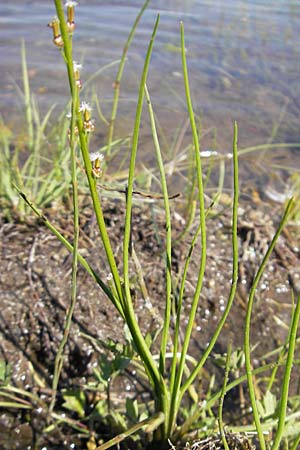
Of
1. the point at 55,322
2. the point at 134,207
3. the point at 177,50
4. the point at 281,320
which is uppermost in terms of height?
the point at 177,50

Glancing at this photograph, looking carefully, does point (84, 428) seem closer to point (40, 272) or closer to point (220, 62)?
point (40, 272)

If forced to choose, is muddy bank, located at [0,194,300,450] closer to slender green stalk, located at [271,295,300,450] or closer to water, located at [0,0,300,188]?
slender green stalk, located at [271,295,300,450]

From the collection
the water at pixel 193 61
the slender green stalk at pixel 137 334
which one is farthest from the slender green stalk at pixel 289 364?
the water at pixel 193 61

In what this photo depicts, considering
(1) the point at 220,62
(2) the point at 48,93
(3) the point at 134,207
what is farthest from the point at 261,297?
(1) the point at 220,62

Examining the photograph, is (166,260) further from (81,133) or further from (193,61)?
(193,61)

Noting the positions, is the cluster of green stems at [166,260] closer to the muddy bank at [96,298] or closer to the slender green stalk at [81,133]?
the slender green stalk at [81,133]

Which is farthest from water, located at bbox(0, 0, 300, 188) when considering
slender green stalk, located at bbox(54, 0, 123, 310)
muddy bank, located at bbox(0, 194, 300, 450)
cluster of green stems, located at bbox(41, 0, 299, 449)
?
slender green stalk, located at bbox(54, 0, 123, 310)

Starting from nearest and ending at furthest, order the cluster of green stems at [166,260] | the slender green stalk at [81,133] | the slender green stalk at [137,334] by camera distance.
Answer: the slender green stalk at [81,133], the cluster of green stems at [166,260], the slender green stalk at [137,334]

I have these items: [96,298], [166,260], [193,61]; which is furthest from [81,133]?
[193,61]
